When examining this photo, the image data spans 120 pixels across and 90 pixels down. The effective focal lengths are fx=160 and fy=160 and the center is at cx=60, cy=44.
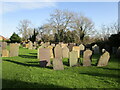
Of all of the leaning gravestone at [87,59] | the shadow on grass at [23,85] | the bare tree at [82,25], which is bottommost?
the shadow on grass at [23,85]

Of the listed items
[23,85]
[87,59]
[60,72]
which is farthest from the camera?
[87,59]

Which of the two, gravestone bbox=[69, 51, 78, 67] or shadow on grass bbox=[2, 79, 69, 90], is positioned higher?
gravestone bbox=[69, 51, 78, 67]

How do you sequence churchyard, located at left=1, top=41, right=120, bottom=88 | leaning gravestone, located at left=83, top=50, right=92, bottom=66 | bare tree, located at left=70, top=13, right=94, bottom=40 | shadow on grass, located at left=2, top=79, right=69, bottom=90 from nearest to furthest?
1. shadow on grass, located at left=2, top=79, right=69, bottom=90
2. churchyard, located at left=1, top=41, right=120, bottom=88
3. leaning gravestone, located at left=83, top=50, right=92, bottom=66
4. bare tree, located at left=70, top=13, right=94, bottom=40

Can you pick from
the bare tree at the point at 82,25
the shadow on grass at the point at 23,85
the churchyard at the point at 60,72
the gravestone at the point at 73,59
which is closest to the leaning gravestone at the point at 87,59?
the churchyard at the point at 60,72

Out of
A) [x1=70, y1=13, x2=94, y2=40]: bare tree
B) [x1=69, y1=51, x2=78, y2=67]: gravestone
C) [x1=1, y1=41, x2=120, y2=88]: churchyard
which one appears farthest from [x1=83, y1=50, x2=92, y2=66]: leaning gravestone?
[x1=70, y1=13, x2=94, y2=40]: bare tree

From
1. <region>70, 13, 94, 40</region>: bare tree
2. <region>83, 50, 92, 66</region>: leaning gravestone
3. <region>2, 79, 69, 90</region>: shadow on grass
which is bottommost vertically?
<region>2, 79, 69, 90</region>: shadow on grass

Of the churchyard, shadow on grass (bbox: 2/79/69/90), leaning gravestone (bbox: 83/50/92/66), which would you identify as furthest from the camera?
leaning gravestone (bbox: 83/50/92/66)

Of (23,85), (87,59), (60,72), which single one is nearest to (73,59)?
(87,59)

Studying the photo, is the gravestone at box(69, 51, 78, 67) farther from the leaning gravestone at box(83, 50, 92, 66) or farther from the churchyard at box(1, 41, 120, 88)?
the leaning gravestone at box(83, 50, 92, 66)

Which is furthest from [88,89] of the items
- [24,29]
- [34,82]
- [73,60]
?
[24,29]

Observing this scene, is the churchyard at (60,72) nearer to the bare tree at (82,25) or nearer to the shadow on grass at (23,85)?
the shadow on grass at (23,85)

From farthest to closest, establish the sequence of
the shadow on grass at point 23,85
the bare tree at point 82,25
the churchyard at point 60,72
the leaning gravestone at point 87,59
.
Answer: the bare tree at point 82,25
the leaning gravestone at point 87,59
the churchyard at point 60,72
the shadow on grass at point 23,85

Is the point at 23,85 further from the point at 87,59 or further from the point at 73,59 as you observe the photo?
the point at 87,59

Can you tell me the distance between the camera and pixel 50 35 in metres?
46.4
